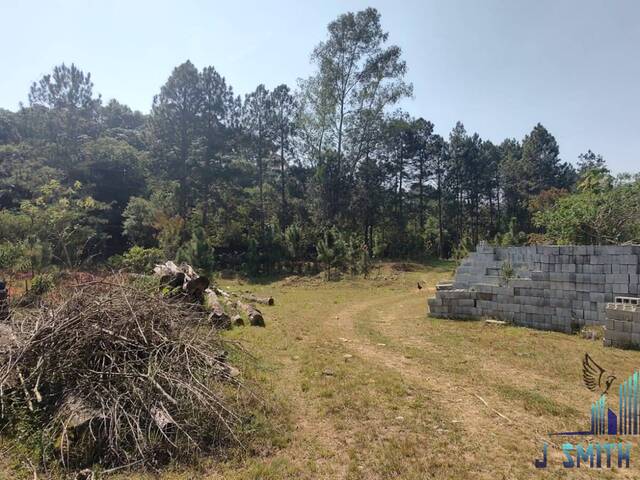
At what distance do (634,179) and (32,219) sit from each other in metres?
27.8

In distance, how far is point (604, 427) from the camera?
13.4ft

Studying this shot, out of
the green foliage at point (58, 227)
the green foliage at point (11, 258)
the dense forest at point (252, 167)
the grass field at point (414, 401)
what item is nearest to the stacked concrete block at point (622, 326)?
the grass field at point (414, 401)

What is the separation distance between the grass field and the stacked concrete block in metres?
0.42

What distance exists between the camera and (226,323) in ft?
27.3

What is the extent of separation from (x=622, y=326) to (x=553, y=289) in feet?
6.43

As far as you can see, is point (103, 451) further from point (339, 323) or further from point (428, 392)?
point (339, 323)

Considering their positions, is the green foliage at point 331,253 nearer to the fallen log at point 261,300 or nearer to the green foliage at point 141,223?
the fallen log at point 261,300

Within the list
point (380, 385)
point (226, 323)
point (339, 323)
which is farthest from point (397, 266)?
point (380, 385)

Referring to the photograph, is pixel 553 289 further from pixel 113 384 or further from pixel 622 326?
pixel 113 384

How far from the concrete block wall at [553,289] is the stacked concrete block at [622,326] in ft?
3.24

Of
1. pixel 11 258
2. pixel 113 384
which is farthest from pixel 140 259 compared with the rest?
pixel 113 384

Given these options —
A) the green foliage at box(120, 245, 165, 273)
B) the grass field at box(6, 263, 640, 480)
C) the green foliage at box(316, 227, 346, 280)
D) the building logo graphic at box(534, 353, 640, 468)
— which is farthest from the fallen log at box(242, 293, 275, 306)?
the building logo graphic at box(534, 353, 640, 468)

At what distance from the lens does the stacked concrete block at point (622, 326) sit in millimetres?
7109

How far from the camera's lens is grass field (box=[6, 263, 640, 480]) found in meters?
3.38
